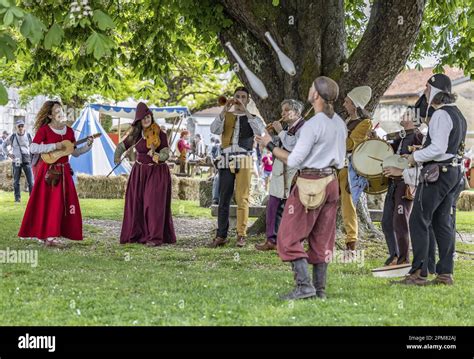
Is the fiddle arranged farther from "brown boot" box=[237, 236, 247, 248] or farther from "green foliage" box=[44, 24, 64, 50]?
"green foliage" box=[44, 24, 64, 50]

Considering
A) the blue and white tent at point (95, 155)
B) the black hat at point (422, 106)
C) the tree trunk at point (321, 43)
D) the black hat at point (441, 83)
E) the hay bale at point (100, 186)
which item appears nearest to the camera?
the black hat at point (441, 83)

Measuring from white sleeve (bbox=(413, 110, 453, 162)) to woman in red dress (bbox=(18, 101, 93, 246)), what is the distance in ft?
16.3

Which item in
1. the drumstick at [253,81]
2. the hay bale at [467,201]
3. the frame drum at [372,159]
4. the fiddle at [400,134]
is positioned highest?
the drumstick at [253,81]

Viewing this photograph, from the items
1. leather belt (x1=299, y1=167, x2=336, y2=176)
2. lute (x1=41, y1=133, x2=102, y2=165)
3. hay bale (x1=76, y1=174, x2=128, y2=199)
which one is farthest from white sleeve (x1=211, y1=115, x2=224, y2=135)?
hay bale (x1=76, y1=174, x2=128, y2=199)

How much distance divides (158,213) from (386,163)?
12.6ft

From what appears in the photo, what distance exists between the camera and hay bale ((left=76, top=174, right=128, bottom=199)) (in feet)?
73.1

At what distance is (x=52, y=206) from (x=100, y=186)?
1188cm

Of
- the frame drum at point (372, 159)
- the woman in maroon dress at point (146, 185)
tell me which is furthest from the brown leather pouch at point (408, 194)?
the woman in maroon dress at point (146, 185)

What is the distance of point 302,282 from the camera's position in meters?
6.77

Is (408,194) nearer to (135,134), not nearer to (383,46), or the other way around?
(383,46)

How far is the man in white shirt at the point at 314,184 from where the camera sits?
6586 millimetres

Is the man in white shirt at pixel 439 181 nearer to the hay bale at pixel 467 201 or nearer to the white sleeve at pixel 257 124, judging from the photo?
the white sleeve at pixel 257 124

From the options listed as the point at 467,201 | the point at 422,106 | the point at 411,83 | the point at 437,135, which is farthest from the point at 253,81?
the point at 411,83

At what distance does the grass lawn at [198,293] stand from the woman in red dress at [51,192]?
30 centimetres
